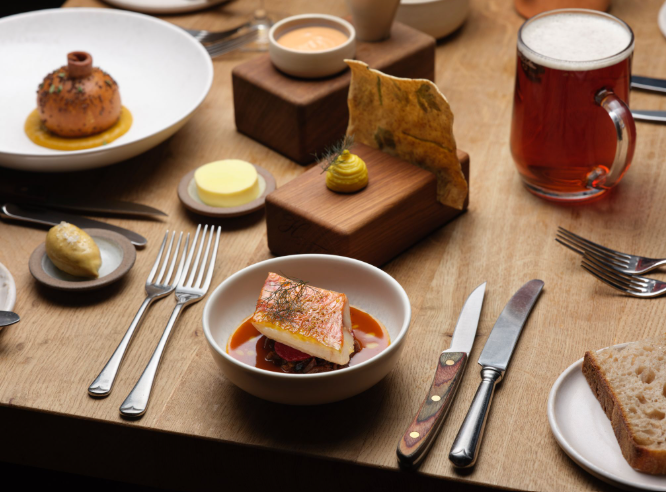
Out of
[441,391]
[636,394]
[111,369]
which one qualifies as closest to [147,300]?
[111,369]

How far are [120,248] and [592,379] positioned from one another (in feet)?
2.61

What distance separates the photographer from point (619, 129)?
1.23 m

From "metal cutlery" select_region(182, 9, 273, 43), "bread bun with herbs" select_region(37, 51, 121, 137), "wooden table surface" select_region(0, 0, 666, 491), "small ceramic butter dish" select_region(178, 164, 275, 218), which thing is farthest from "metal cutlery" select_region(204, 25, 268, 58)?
"small ceramic butter dish" select_region(178, 164, 275, 218)

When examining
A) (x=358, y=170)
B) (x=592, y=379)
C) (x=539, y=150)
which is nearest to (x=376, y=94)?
(x=358, y=170)

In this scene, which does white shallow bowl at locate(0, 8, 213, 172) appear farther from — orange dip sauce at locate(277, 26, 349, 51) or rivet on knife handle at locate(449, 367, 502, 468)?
rivet on knife handle at locate(449, 367, 502, 468)

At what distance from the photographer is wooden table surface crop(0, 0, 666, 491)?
992mm

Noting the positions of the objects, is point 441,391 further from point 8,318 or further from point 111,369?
point 8,318

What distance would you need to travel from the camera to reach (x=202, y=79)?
166 centimetres

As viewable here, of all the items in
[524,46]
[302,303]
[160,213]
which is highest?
[524,46]

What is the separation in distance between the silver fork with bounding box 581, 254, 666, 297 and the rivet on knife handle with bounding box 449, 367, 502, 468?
12.1 inches

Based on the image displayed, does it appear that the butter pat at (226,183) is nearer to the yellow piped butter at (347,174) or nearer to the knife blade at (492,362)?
the yellow piped butter at (347,174)

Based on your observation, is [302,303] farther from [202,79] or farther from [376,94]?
[202,79]

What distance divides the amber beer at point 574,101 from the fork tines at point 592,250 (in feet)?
0.36

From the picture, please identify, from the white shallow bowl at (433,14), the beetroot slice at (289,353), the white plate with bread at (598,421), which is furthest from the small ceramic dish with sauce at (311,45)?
the white plate with bread at (598,421)
